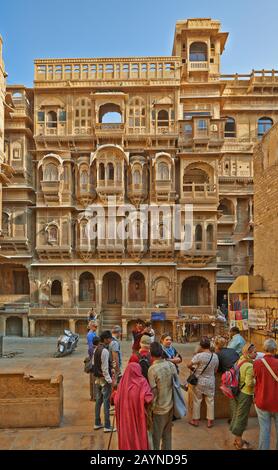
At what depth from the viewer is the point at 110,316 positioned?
26.9 meters

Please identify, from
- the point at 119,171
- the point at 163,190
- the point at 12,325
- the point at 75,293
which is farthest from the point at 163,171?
the point at 12,325

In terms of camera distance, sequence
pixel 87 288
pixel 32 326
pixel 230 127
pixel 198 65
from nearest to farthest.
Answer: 1. pixel 32 326
2. pixel 87 288
3. pixel 198 65
4. pixel 230 127

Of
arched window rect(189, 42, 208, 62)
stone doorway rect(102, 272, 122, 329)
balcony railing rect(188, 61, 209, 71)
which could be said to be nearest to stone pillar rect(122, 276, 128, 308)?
stone doorway rect(102, 272, 122, 329)

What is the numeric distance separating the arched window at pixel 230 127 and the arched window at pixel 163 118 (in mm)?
5368

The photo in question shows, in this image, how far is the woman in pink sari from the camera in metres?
5.06

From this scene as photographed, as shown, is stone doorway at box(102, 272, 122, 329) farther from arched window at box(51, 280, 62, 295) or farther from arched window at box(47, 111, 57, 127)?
arched window at box(47, 111, 57, 127)

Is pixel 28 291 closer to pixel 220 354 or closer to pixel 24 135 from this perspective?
pixel 24 135

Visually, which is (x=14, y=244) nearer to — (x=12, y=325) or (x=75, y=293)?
(x=75, y=293)

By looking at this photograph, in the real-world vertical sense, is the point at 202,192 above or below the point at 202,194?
above

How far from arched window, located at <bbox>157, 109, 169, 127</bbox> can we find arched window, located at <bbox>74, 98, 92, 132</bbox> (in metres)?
5.13

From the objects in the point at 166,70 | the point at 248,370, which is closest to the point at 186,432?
the point at 248,370

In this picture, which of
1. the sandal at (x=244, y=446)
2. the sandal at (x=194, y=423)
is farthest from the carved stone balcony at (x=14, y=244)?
the sandal at (x=244, y=446)

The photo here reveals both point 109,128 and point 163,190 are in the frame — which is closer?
Result: point 163,190

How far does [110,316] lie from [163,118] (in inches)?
601
